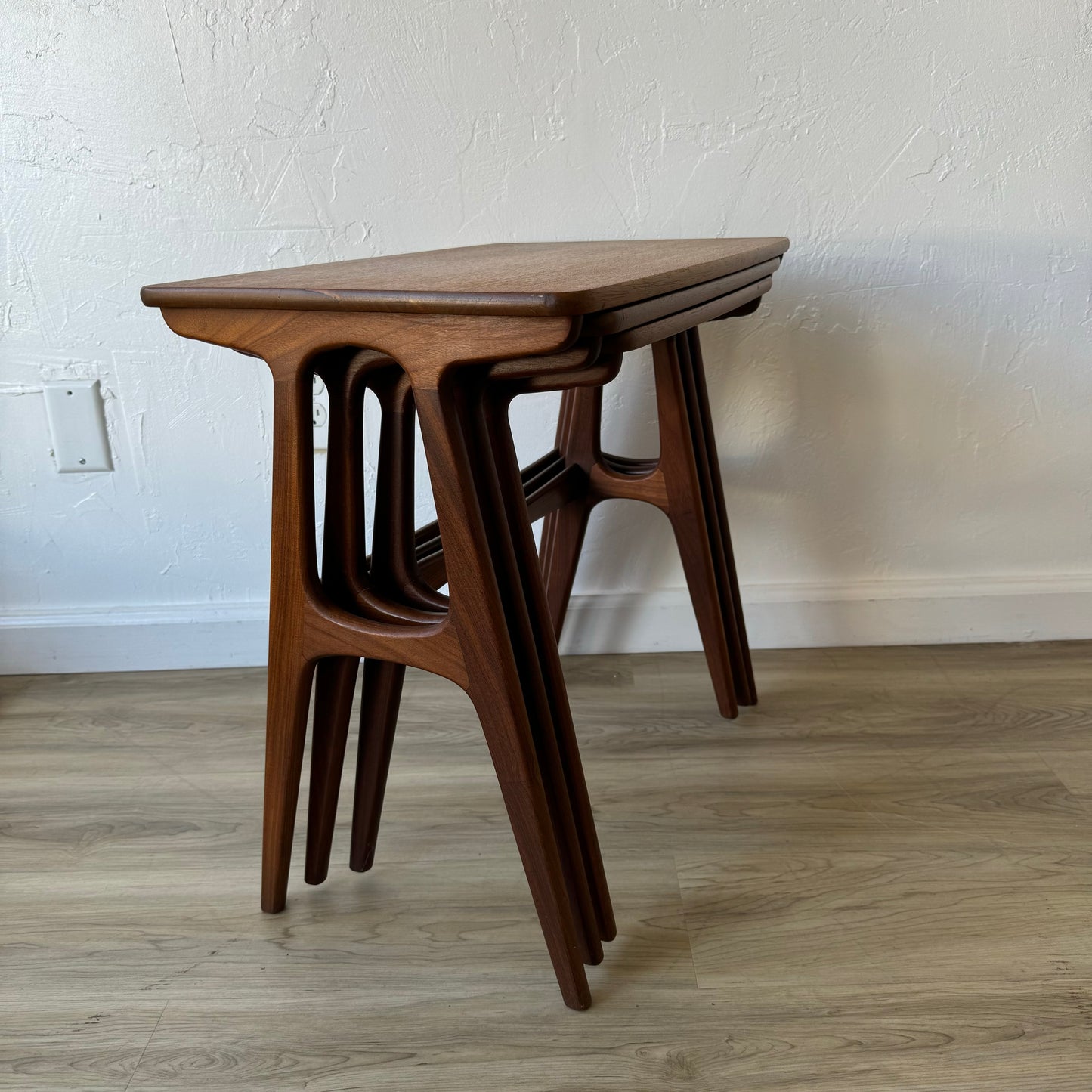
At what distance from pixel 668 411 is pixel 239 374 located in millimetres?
653

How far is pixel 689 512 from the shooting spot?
124 cm

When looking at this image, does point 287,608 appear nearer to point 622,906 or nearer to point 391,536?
point 391,536

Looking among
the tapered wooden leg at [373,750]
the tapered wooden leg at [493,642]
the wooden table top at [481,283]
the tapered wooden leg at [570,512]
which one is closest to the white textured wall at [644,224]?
the tapered wooden leg at [570,512]

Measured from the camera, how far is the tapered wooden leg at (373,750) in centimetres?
98

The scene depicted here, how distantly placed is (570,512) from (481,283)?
63 cm

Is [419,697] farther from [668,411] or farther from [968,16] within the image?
[968,16]

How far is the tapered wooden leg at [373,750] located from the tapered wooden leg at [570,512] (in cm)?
34

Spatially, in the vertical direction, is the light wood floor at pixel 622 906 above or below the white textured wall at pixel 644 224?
below

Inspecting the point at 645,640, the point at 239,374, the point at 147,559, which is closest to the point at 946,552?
the point at 645,640

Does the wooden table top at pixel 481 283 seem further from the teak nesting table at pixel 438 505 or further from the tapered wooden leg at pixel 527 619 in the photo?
the tapered wooden leg at pixel 527 619

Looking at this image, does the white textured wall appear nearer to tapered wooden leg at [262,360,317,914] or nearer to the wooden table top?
the wooden table top

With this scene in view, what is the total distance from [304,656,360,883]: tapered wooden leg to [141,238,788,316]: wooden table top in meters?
0.33

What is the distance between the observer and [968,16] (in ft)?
4.24

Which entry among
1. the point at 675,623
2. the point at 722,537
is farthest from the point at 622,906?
the point at 675,623
